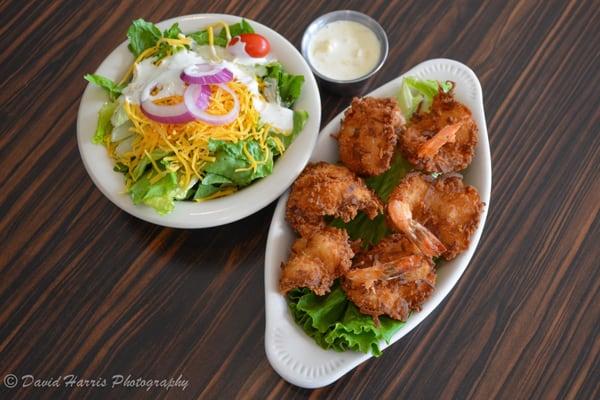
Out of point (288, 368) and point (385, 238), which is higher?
point (385, 238)

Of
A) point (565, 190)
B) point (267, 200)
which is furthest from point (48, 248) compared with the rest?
point (565, 190)

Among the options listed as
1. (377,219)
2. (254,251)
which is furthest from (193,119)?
(377,219)

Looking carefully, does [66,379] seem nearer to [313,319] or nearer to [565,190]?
[313,319]

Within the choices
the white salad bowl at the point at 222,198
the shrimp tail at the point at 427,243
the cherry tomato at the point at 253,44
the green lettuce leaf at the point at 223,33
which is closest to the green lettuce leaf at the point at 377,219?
the shrimp tail at the point at 427,243

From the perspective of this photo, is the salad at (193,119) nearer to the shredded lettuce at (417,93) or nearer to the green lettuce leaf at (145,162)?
the green lettuce leaf at (145,162)

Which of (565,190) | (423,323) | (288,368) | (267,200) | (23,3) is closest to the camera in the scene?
(288,368)

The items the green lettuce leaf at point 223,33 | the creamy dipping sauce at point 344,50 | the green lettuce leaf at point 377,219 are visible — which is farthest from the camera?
the creamy dipping sauce at point 344,50
